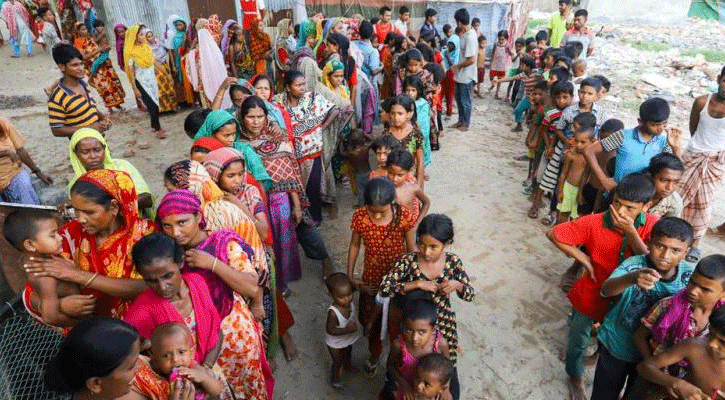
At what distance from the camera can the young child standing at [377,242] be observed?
2914 mm

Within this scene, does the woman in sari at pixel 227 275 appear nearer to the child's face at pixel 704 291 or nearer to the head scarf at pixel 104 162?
the head scarf at pixel 104 162

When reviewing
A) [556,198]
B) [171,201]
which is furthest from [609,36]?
[171,201]

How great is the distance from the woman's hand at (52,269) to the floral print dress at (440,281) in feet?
5.05

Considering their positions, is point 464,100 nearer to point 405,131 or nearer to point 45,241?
point 405,131

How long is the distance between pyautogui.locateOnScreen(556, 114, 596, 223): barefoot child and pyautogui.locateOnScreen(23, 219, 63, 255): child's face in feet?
12.8

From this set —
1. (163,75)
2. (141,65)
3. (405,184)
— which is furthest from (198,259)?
(163,75)

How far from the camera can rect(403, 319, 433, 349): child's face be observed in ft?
7.29

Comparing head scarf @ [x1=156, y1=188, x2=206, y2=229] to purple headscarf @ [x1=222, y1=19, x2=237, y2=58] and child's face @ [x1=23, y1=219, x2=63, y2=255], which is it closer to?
child's face @ [x1=23, y1=219, x2=63, y2=255]

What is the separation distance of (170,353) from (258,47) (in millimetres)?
6493

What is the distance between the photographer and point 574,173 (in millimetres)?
4113

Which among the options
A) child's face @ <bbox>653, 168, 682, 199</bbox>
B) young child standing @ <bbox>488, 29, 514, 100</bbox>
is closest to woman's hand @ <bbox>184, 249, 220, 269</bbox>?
child's face @ <bbox>653, 168, 682, 199</bbox>

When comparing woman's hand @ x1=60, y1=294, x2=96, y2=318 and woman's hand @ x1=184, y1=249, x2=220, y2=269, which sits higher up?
woman's hand @ x1=184, y1=249, x2=220, y2=269

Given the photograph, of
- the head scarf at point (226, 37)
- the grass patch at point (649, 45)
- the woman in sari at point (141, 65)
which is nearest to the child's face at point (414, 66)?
the head scarf at point (226, 37)

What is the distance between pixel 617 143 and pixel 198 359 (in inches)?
134
